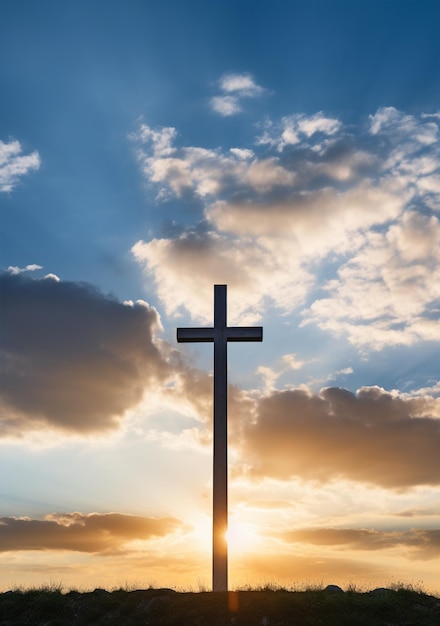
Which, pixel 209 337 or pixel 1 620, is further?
pixel 209 337

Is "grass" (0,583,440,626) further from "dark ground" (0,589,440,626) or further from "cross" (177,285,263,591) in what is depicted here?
"cross" (177,285,263,591)

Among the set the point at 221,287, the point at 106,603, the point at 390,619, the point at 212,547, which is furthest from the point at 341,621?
the point at 221,287

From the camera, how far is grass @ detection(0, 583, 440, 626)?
1656cm

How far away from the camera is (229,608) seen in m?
17.0

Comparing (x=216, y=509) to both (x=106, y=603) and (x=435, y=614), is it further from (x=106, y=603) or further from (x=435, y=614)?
(x=435, y=614)

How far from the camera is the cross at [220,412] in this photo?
63.4 feet

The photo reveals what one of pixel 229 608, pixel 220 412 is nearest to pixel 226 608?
pixel 229 608

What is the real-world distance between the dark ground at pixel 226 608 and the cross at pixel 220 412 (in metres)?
1.43

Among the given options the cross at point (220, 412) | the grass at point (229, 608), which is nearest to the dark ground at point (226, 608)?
the grass at point (229, 608)

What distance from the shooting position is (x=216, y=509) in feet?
65.1

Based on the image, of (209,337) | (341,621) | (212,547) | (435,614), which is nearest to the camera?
(341,621)

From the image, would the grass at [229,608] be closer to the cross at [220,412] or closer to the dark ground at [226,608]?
the dark ground at [226,608]

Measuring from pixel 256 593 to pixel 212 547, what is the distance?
2050 mm

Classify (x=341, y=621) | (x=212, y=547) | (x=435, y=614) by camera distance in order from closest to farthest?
(x=341, y=621) → (x=435, y=614) → (x=212, y=547)
